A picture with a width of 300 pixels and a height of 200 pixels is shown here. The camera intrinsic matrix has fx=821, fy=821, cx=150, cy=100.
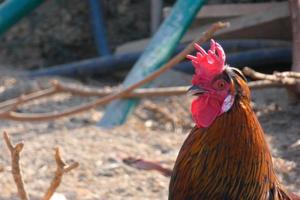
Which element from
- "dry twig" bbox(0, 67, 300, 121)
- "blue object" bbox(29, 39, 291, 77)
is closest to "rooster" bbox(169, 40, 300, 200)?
"dry twig" bbox(0, 67, 300, 121)

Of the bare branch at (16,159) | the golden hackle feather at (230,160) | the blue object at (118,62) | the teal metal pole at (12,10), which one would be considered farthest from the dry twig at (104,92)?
the golden hackle feather at (230,160)

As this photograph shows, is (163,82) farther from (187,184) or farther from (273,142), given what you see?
(187,184)

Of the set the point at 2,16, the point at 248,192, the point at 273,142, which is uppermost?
the point at 2,16

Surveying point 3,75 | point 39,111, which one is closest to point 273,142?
point 39,111

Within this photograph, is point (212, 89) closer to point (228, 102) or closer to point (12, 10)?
point (228, 102)

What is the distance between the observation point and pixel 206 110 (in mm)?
2635

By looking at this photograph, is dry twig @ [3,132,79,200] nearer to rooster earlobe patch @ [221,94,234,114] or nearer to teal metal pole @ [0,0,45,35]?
rooster earlobe patch @ [221,94,234,114]

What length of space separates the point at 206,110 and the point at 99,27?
4624 mm

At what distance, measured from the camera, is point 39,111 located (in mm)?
5609

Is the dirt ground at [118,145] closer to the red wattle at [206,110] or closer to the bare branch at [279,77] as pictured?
the bare branch at [279,77]

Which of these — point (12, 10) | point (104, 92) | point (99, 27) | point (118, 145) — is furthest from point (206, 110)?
point (99, 27)

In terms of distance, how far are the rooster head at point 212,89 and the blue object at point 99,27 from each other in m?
4.45

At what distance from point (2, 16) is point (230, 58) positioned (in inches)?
63.0

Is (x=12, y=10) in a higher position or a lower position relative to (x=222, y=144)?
higher
